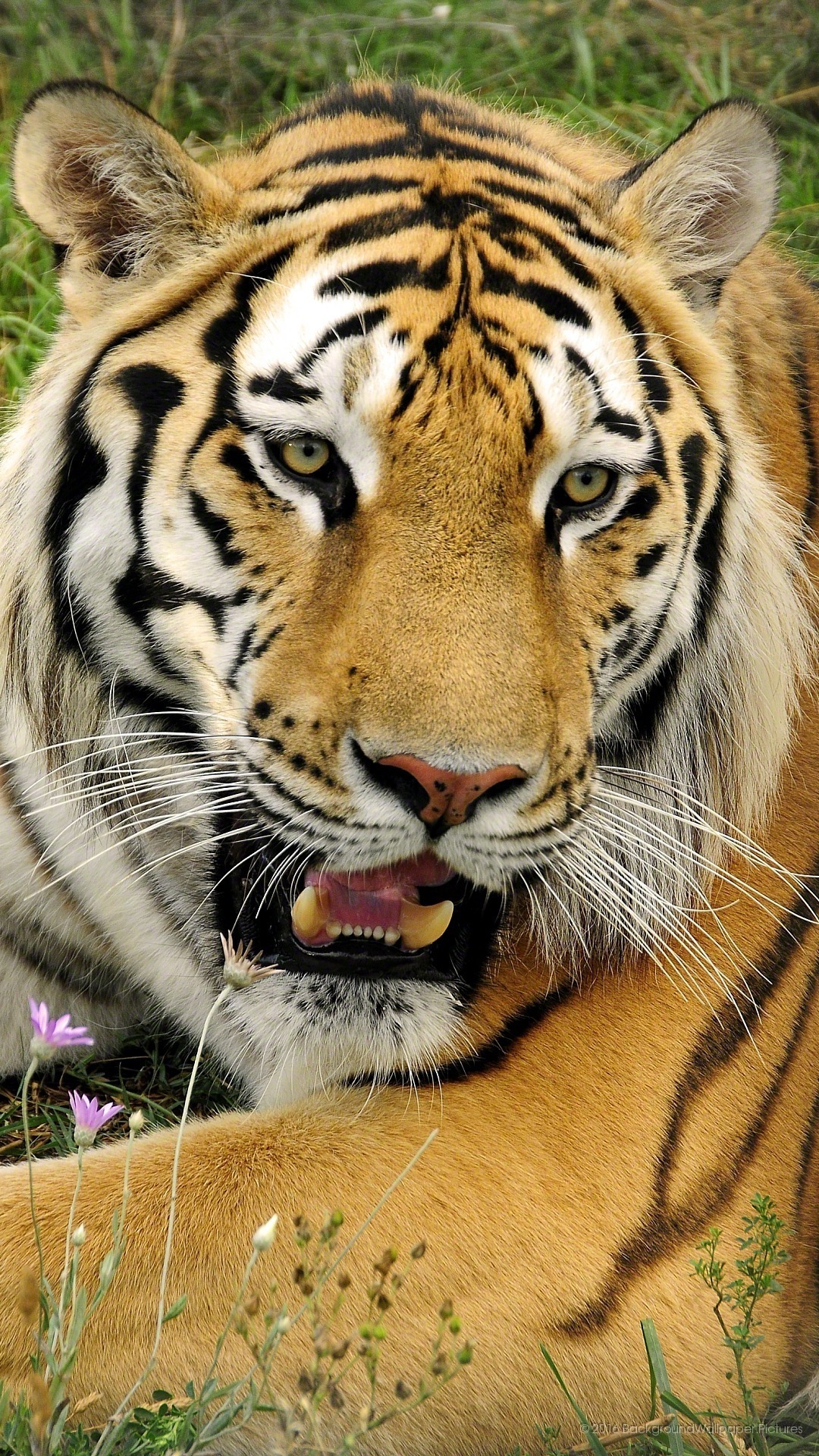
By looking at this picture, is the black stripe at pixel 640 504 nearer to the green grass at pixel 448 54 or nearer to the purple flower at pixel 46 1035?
the purple flower at pixel 46 1035

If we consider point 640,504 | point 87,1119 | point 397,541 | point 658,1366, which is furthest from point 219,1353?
point 640,504

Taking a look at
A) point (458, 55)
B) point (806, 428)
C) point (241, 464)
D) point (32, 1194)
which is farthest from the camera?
point (458, 55)

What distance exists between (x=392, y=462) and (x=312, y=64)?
3.21 m

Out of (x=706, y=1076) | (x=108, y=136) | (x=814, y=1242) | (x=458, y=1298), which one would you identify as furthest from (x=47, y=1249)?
(x=108, y=136)

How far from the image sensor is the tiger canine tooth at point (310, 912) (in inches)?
80.0

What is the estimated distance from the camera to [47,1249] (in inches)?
76.7

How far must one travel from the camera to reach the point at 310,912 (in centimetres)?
204

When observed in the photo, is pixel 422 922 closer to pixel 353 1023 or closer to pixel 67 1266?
pixel 353 1023

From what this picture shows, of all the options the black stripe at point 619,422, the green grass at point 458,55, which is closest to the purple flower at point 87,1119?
the black stripe at point 619,422

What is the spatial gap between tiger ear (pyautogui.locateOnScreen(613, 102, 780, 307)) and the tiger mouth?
91cm

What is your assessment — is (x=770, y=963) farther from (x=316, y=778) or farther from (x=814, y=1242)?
(x=316, y=778)

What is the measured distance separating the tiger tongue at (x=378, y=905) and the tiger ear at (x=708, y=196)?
91 cm

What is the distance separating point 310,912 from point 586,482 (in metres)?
0.64

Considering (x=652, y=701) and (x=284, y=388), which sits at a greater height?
A: (x=284, y=388)
